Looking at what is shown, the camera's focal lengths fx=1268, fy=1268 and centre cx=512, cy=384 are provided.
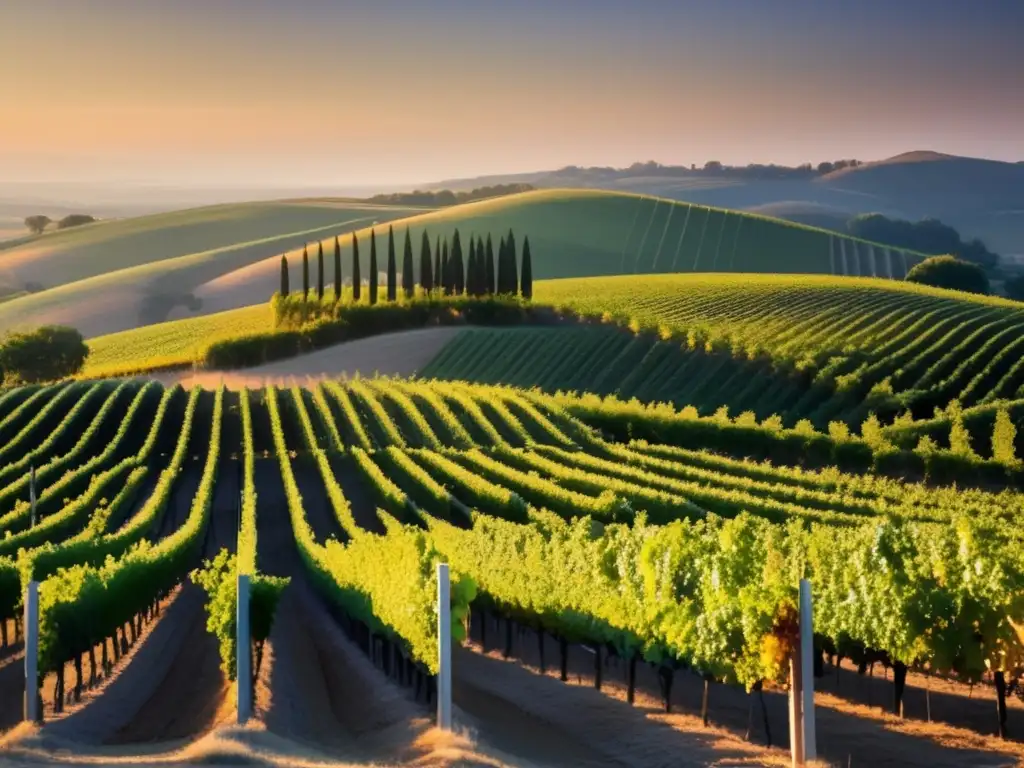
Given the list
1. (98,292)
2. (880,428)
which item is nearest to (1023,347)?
(880,428)

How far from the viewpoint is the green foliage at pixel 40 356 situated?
94688 millimetres

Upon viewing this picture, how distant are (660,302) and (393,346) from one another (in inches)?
759

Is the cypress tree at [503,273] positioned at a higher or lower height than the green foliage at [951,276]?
higher

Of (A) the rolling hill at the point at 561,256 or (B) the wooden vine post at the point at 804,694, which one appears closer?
(B) the wooden vine post at the point at 804,694

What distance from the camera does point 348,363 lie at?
86.9m

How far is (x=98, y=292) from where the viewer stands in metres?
155

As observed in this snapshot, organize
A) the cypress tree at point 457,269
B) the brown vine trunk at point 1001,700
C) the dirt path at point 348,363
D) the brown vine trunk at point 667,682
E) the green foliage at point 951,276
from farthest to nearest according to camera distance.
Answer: the green foliage at point 951,276 < the cypress tree at point 457,269 < the dirt path at point 348,363 < the brown vine trunk at point 667,682 < the brown vine trunk at point 1001,700

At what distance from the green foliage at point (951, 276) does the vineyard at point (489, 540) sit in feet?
218

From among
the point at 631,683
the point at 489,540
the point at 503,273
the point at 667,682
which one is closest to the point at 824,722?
the point at 667,682

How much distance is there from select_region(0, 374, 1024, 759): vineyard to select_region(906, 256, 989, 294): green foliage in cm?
6644

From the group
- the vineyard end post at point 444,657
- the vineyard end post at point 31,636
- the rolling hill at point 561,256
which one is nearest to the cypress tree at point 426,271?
the rolling hill at point 561,256

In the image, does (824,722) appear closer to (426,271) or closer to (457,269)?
(457,269)

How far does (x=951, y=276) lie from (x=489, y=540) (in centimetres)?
9961

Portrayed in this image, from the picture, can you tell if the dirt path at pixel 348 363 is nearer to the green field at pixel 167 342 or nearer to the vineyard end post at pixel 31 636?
the green field at pixel 167 342
